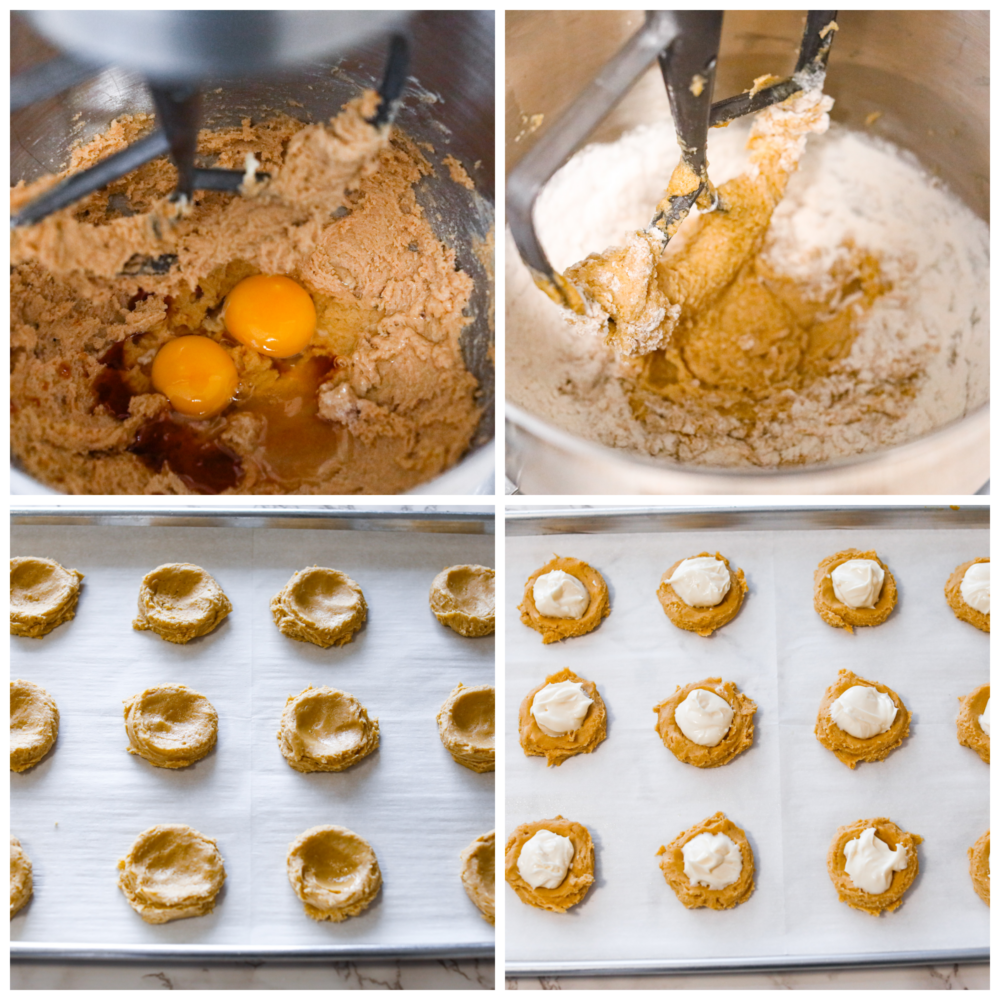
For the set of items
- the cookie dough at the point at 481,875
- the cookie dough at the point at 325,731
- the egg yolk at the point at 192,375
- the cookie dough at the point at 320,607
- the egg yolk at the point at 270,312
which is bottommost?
the cookie dough at the point at 481,875

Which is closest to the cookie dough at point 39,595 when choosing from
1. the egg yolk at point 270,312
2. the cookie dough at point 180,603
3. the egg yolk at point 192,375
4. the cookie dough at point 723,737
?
the cookie dough at point 180,603

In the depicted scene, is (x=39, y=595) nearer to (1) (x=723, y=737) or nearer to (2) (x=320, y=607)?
(2) (x=320, y=607)

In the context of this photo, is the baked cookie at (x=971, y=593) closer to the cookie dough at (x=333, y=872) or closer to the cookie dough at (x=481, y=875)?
the cookie dough at (x=481, y=875)

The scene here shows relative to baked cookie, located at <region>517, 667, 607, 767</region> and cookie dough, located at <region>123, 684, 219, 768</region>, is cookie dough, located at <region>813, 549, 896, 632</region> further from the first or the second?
cookie dough, located at <region>123, 684, 219, 768</region>

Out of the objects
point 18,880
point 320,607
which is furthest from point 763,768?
point 18,880

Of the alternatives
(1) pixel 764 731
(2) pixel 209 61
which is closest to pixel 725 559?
(1) pixel 764 731

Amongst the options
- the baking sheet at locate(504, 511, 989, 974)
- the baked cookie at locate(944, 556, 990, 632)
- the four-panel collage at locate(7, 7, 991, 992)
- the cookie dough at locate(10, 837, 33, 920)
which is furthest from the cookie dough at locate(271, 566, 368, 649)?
the baked cookie at locate(944, 556, 990, 632)
